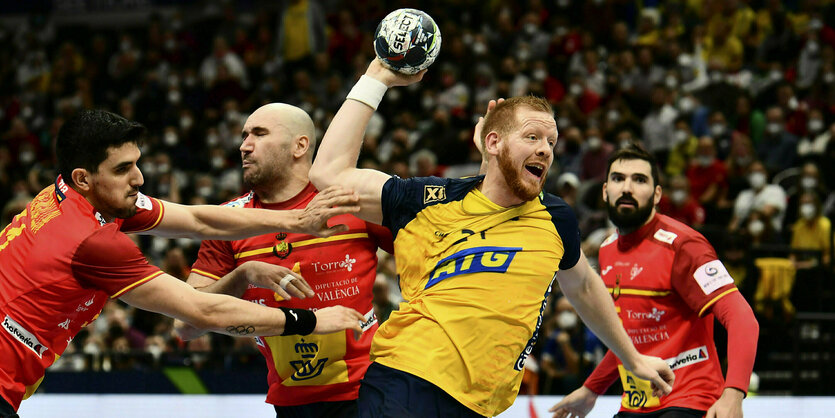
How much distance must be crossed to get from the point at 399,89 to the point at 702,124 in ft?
17.9

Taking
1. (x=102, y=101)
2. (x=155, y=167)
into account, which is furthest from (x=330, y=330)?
(x=102, y=101)

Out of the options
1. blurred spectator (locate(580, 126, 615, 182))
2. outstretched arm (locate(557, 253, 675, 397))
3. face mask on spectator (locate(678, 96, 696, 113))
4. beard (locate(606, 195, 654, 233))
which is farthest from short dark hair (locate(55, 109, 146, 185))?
face mask on spectator (locate(678, 96, 696, 113))

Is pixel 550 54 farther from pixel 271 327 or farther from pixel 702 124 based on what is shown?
pixel 271 327

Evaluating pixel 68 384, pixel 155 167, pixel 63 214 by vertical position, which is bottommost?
pixel 68 384

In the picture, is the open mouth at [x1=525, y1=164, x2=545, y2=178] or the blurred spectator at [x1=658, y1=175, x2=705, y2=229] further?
the blurred spectator at [x1=658, y1=175, x2=705, y2=229]

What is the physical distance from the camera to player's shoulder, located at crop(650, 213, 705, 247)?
229 inches

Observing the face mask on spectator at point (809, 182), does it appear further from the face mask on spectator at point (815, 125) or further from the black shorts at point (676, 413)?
the black shorts at point (676, 413)

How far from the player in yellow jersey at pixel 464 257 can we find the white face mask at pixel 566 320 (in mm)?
6279

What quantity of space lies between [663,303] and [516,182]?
184 centimetres

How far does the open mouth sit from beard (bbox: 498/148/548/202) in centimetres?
4

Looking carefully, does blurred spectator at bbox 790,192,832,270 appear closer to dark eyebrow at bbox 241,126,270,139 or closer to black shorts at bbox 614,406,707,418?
black shorts at bbox 614,406,707,418

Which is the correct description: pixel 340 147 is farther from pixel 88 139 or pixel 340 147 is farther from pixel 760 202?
pixel 760 202

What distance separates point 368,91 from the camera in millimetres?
Answer: 4617

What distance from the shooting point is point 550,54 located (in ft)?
55.4
